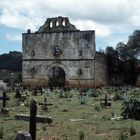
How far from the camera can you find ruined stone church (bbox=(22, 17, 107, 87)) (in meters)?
52.2

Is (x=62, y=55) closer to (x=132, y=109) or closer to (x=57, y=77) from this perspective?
(x=57, y=77)

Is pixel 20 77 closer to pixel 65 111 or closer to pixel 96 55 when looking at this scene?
pixel 96 55

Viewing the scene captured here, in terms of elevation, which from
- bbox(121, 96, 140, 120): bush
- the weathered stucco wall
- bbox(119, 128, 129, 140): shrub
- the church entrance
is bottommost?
bbox(119, 128, 129, 140): shrub

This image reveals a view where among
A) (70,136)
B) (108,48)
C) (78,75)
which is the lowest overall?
(70,136)

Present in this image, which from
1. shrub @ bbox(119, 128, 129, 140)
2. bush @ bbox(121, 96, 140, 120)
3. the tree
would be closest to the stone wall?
the tree

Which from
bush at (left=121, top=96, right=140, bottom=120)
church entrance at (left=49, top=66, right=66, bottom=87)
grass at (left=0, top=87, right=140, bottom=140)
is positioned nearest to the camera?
grass at (left=0, top=87, right=140, bottom=140)

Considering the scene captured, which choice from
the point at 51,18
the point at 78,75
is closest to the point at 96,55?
the point at 78,75

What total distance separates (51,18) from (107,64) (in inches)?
341

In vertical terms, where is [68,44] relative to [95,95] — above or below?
above

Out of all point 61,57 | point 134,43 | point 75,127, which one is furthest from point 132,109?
point 134,43

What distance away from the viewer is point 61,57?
53.2 meters

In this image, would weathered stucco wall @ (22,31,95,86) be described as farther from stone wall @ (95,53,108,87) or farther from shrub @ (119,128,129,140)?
shrub @ (119,128,129,140)

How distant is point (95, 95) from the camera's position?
3155 cm

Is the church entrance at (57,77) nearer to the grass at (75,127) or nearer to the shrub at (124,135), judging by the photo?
the grass at (75,127)
